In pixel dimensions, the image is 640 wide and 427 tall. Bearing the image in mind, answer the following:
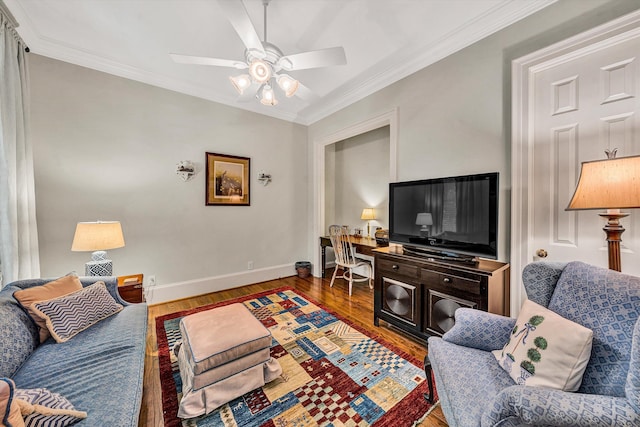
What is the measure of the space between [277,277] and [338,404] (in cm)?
275

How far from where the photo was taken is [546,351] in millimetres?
996

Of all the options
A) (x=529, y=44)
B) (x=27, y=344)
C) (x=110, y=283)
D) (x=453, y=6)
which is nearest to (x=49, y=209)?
(x=110, y=283)

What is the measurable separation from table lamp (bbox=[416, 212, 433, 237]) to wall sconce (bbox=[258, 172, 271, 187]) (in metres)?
2.53

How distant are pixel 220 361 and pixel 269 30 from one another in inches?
106

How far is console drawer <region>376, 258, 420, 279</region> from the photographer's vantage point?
7.11 ft

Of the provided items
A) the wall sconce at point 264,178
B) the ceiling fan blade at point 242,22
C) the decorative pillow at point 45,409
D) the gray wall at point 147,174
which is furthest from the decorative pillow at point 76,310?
the wall sconce at point 264,178

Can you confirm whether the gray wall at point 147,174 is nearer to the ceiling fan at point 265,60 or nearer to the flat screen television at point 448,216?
the ceiling fan at point 265,60

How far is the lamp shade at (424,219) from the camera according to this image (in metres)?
2.25

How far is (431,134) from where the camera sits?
2438mm

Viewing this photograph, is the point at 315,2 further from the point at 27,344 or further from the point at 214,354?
the point at 27,344

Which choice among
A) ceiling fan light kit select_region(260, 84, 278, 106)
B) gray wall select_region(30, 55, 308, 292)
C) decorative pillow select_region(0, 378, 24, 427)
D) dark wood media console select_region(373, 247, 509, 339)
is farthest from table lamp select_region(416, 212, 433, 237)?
decorative pillow select_region(0, 378, 24, 427)

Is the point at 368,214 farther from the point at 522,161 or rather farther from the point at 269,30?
the point at 269,30

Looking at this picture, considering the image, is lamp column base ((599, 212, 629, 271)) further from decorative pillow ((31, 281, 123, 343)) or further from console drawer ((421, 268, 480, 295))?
decorative pillow ((31, 281, 123, 343))

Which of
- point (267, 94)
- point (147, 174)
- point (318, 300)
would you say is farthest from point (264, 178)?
point (318, 300)
